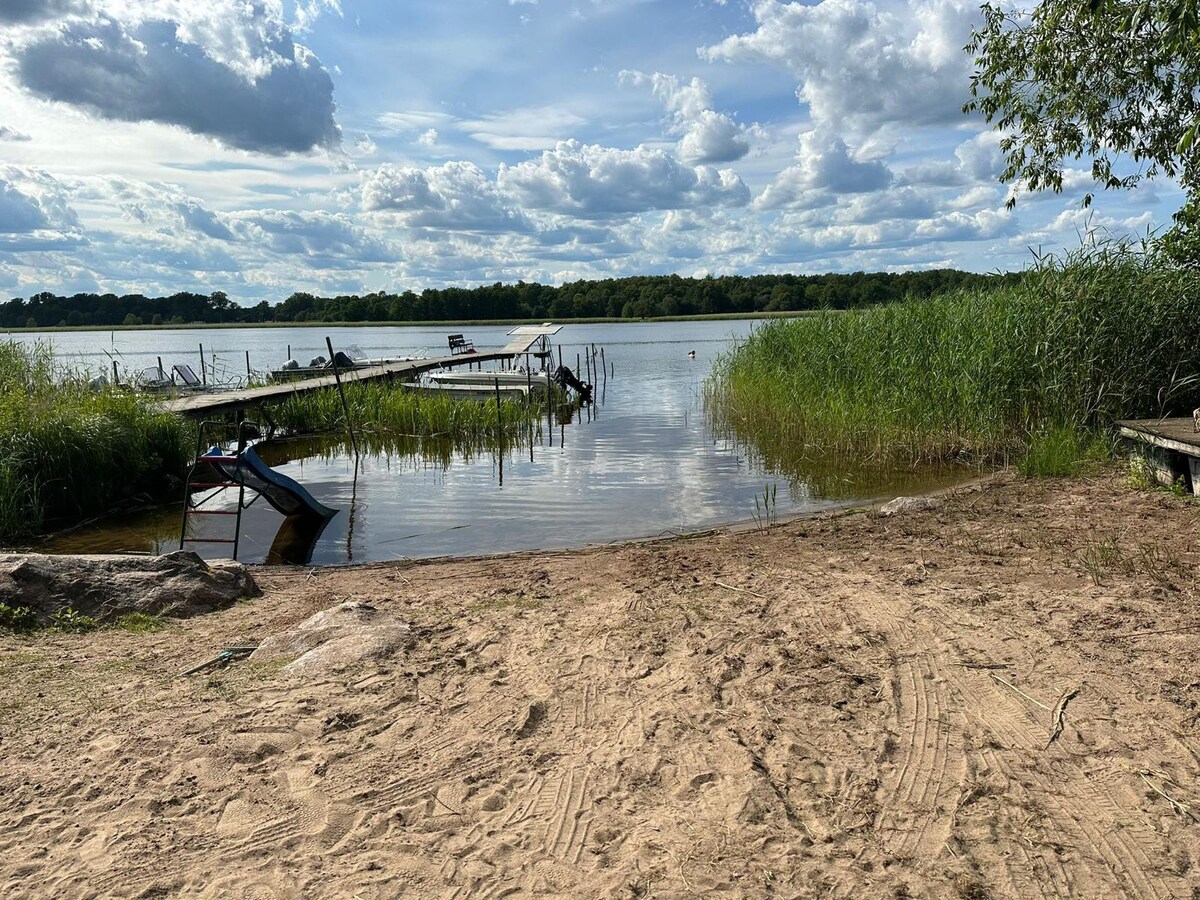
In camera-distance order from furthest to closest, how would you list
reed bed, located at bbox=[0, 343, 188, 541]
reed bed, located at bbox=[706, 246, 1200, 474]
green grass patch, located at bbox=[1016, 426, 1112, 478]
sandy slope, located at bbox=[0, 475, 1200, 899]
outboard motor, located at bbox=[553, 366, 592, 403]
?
outboard motor, located at bbox=[553, 366, 592, 403], reed bed, located at bbox=[706, 246, 1200, 474], reed bed, located at bbox=[0, 343, 188, 541], green grass patch, located at bbox=[1016, 426, 1112, 478], sandy slope, located at bbox=[0, 475, 1200, 899]

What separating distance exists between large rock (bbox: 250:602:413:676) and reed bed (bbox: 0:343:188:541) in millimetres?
6813

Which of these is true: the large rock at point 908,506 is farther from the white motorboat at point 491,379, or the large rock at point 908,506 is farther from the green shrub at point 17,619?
the white motorboat at point 491,379

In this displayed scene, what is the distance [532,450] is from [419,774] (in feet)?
47.8

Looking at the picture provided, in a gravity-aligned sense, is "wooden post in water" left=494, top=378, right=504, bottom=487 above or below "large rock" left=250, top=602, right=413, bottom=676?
below

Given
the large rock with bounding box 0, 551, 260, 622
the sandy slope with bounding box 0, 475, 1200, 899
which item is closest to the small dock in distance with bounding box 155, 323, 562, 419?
the large rock with bounding box 0, 551, 260, 622

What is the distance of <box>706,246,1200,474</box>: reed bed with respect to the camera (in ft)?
36.3

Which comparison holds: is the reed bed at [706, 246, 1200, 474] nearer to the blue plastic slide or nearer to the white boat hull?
the blue plastic slide

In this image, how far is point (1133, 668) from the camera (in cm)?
441

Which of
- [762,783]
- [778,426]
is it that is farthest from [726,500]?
[762,783]

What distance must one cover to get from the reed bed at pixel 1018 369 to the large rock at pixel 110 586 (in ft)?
30.0

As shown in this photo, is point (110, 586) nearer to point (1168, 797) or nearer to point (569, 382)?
point (1168, 797)

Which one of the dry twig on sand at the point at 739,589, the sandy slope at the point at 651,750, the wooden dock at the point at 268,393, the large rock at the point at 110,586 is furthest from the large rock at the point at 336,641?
the wooden dock at the point at 268,393

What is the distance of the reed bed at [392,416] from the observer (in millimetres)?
20031

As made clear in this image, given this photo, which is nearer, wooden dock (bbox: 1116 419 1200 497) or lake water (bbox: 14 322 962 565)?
wooden dock (bbox: 1116 419 1200 497)
